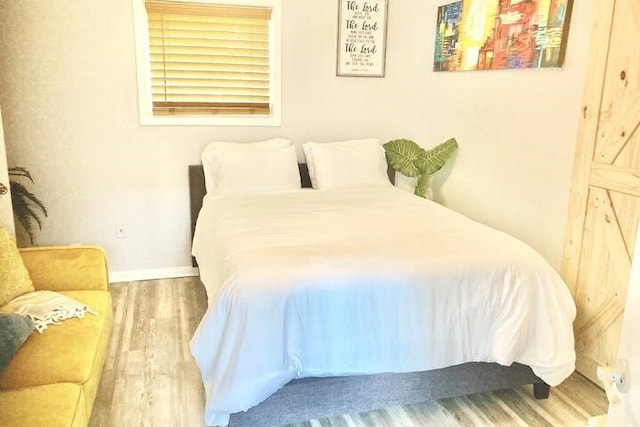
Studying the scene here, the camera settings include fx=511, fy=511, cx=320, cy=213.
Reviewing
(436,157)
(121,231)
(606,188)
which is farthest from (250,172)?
(606,188)

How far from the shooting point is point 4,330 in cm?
171

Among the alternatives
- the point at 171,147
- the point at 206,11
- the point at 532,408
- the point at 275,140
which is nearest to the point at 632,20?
the point at 532,408

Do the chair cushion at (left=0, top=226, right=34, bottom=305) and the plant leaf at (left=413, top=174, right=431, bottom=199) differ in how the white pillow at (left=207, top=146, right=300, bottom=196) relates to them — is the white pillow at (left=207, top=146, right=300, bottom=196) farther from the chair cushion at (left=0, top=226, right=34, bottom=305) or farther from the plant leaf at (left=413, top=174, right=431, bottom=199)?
the chair cushion at (left=0, top=226, right=34, bottom=305)

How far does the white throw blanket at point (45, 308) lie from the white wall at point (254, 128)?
1.58m

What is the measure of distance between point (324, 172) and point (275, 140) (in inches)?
18.1

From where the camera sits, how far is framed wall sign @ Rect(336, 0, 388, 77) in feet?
13.0

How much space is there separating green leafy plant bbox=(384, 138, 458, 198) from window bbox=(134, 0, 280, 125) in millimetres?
987

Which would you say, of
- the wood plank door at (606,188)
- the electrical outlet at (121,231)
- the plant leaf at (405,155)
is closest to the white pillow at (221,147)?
the electrical outlet at (121,231)

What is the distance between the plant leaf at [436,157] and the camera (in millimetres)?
3824

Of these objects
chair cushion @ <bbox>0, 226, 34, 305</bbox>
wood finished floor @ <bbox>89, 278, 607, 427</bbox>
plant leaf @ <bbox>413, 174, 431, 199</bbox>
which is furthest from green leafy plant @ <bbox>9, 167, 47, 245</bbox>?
plant leaf @ <bbox>413, 174, 431, 199</bbox>

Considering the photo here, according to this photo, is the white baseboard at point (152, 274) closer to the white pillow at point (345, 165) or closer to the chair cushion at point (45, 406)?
the white pillow at point (345, 165)

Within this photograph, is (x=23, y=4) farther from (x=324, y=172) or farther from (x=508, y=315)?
(x=508, y=315)

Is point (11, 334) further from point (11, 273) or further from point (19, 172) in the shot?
point (19, 172)

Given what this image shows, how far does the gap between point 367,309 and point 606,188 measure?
1.36 metres
